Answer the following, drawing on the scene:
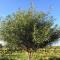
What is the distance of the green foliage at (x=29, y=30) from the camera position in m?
14.0

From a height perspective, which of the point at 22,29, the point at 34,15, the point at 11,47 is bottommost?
the point at 11,47

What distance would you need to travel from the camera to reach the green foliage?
14047 mm

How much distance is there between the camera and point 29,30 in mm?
14266

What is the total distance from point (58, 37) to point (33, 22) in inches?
86.3

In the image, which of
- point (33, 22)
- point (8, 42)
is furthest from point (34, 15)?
point (8, 42)

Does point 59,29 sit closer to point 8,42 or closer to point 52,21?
point 52,21

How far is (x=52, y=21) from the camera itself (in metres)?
14.7

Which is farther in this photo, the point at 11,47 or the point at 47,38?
the point at 11,47

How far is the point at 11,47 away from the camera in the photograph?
15297mm

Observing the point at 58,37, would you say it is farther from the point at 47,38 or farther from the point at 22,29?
the point at 22,29

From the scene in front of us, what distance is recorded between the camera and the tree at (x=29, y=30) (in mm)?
14055

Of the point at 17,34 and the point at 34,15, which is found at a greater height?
the point at 34,15

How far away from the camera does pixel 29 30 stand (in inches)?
562

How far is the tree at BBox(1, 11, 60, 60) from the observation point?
46.1 feet
